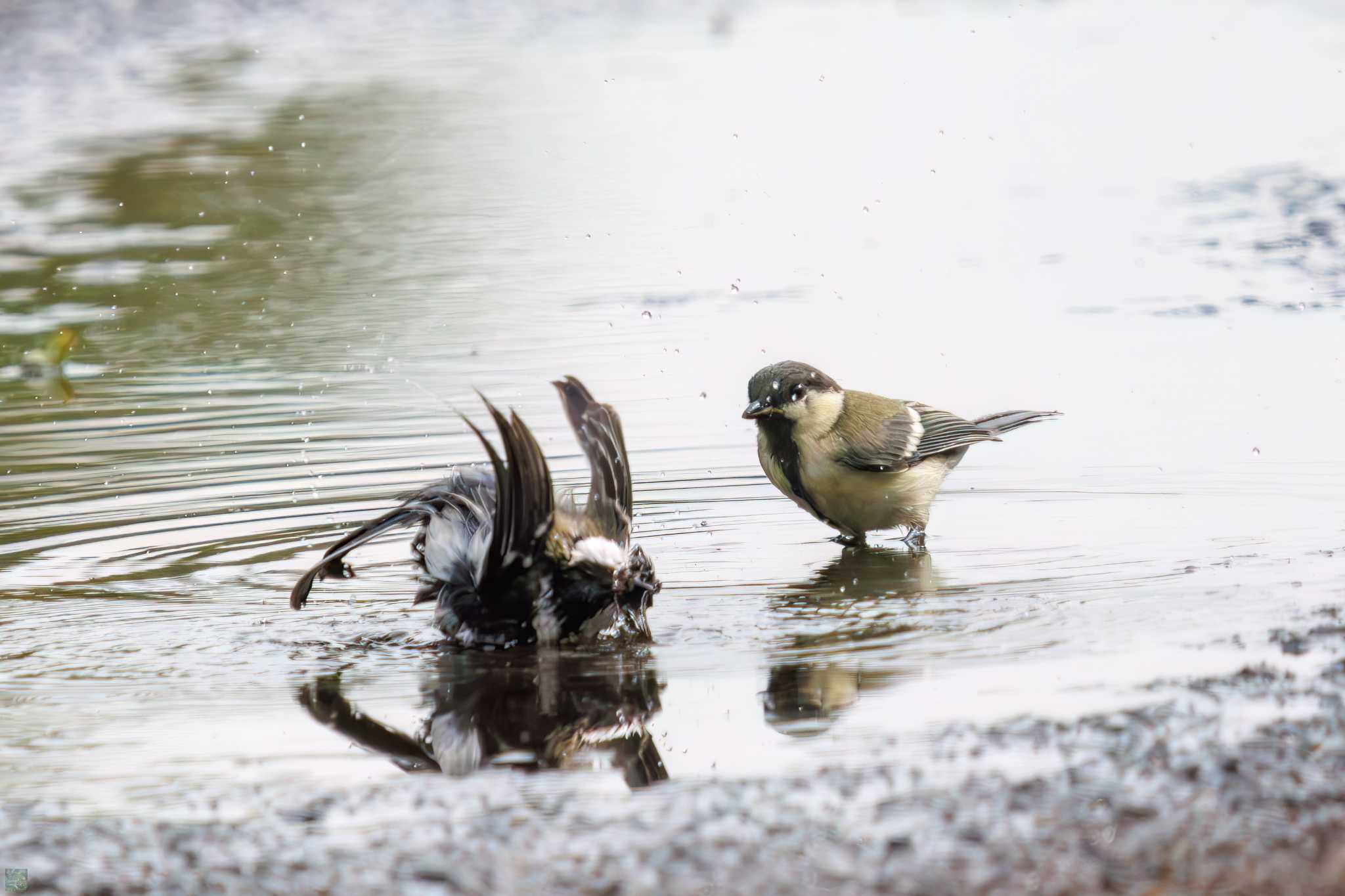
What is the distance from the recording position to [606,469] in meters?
6.36

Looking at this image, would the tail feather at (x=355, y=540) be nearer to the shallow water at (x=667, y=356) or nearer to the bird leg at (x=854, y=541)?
the shallow water at (x=667, y=356)

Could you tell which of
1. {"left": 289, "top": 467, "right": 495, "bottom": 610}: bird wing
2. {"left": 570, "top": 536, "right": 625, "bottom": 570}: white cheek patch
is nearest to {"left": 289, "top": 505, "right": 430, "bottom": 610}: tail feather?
{"left": 289, "top": 467, "right": 495, "bottom": 610}: bird wing

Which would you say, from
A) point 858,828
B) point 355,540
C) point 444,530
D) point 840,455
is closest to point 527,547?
point 444,530

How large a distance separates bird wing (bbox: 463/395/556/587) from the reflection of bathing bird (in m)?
6.32

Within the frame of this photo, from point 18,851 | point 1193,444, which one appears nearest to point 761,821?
point 18,851

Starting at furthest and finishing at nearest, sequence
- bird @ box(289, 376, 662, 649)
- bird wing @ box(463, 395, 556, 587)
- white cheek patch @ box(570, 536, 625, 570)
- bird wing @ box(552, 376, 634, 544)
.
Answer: bird wing @ box(552, 376, 634, 544) → white cheek patch @ box(570, 536, 625, 570) → bird @ box(289, 376, 662, 649) → bird wing @ box(463, 395, 556, 587)

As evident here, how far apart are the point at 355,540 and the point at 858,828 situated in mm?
2845

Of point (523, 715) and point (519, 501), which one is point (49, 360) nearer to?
point (519, 501)

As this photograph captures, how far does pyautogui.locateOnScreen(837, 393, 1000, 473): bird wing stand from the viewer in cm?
764

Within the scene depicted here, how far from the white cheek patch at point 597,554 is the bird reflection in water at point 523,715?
1.08 ft

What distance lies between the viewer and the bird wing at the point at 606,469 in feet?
20.7

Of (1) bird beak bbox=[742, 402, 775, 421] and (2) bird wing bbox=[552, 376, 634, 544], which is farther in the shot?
(1) bird beak bbox=[742, 402, 775, 421]

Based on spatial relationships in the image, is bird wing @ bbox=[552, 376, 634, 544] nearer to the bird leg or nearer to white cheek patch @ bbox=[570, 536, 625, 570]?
white cheek patch @ bbox=[570, 536, 625, 570]

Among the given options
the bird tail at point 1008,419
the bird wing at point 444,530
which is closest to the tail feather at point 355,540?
the bird wing at point 444,530
